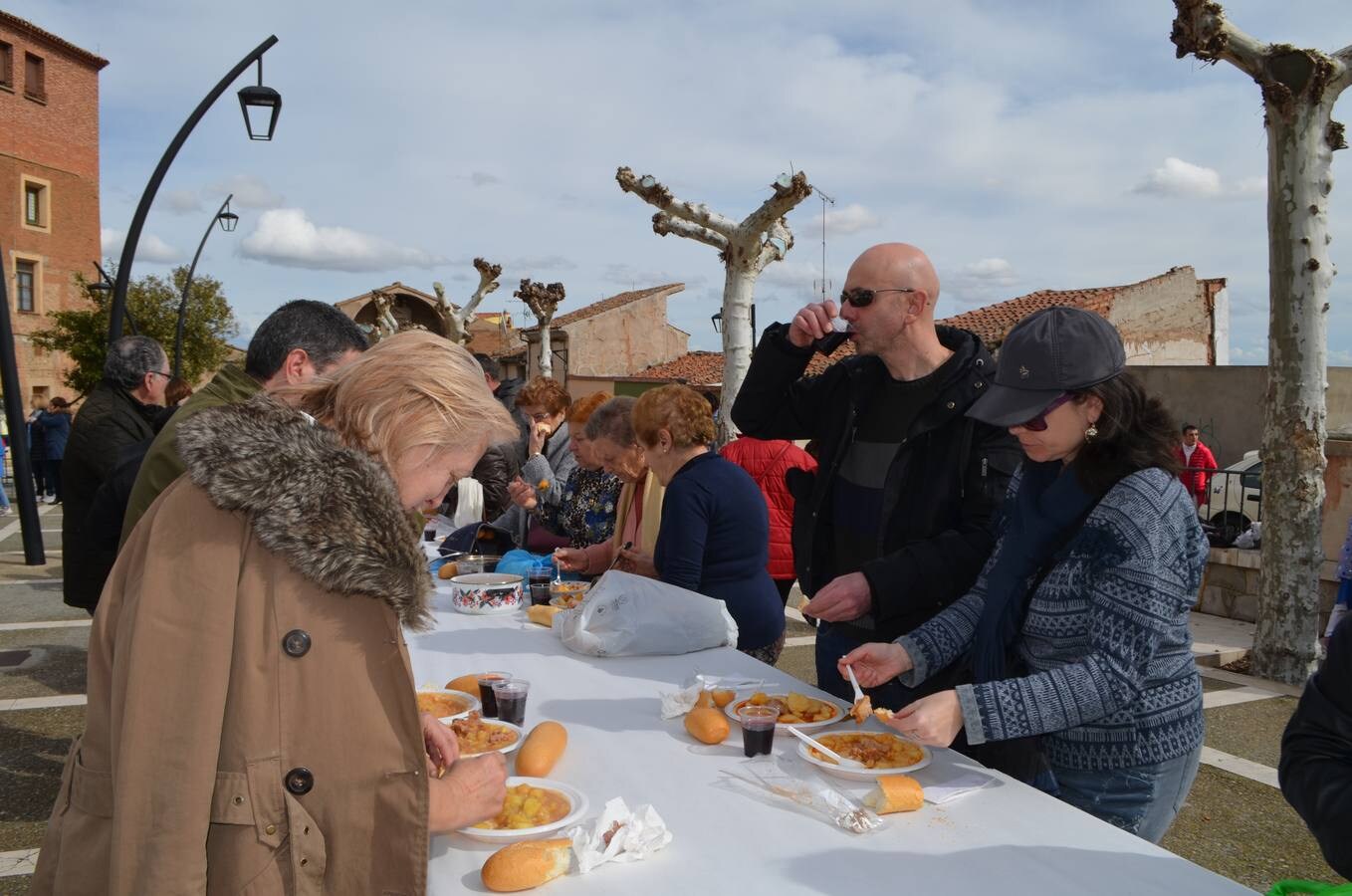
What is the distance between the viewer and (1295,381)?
6449 millimetres

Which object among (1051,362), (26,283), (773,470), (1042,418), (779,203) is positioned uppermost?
(26,283)

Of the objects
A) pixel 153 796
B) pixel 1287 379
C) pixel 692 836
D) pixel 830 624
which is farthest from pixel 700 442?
pixel 1287 379

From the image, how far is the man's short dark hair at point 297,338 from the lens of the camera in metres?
3.10

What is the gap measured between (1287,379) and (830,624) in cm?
495

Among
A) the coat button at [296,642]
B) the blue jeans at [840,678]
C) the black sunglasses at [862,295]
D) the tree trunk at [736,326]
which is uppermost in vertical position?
the tree trunk at [736,326]

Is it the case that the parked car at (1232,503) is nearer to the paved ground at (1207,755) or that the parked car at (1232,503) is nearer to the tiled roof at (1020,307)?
the paved ground at (1207,755)

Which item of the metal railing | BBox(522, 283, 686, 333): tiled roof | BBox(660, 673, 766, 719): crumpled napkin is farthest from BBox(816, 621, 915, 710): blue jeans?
BBox(522, 283, 686, 333): tiled roof

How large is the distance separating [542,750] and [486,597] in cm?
175

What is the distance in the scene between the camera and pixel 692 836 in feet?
6.04

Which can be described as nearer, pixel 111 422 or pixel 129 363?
pixel 111 422

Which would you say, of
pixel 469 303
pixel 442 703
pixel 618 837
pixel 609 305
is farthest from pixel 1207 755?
pixel 609 305

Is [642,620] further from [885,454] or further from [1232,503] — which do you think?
[1232,503]

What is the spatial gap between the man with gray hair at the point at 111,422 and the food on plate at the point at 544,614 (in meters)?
2.31

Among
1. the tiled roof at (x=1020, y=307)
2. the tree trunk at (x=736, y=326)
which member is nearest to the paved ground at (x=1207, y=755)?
the tree trunk at (x=736, y=326)
